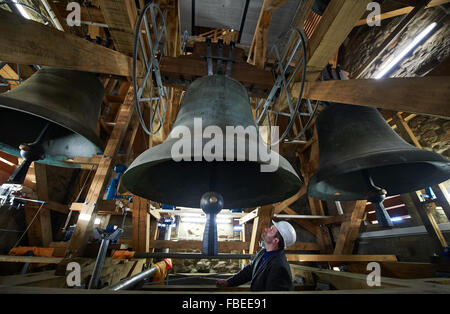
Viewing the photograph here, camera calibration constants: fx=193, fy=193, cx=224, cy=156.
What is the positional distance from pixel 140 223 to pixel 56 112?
6.24 feet

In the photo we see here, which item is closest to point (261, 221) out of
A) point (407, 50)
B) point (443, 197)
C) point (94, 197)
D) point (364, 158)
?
point (364, 158)

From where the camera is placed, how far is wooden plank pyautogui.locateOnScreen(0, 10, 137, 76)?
86cm

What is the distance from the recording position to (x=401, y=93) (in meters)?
0.99

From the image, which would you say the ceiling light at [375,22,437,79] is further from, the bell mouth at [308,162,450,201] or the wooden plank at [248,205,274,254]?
the wooden plank at [248,205,274,254]

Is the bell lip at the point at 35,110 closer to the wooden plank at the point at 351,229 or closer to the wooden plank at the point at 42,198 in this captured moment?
the wooden plank at the point at 42,198

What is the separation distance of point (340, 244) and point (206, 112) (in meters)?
3.57

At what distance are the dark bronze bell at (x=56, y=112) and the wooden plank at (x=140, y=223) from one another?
1.07 metres

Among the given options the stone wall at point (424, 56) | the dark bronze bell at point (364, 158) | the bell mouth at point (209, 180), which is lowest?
the bell mouth at point (209, 180)

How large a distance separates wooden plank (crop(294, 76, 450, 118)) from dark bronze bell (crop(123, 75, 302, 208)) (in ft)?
1.99

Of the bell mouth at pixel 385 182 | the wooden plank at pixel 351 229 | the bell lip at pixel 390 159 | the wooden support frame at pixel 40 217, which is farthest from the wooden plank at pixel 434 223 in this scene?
the wooden support frame at pixel 40 217

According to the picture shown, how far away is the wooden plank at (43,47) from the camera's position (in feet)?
2.82

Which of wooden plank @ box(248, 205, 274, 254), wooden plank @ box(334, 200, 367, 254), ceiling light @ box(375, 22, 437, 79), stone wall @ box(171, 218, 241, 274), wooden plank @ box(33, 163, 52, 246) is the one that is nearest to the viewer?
wooden plank @ box(248, 205, 274, 254)

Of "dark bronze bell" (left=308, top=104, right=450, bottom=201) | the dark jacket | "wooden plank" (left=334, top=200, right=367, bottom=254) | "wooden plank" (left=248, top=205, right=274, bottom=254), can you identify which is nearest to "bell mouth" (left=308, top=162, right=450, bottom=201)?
"dark bronze bell" (left=308, top=104, right=450, bottom=201)

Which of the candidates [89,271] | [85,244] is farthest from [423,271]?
[85,244]
